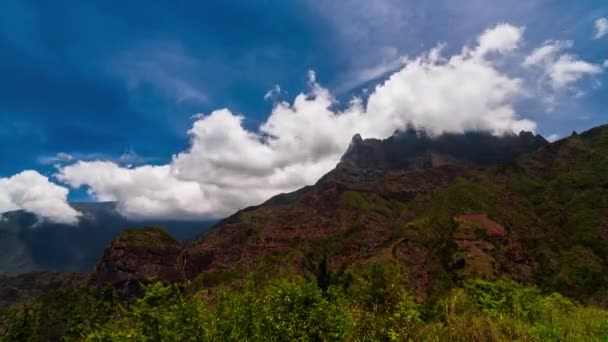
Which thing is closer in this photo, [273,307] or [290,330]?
[290,330]

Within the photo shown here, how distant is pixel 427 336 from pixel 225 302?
14.9 meters

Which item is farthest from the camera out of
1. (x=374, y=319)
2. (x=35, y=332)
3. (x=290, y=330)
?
(x=35, y=332)

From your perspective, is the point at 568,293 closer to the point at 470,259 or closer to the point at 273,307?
the point at 470,259

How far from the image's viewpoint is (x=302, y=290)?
18.0m

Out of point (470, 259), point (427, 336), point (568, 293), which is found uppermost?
point (427, 336)

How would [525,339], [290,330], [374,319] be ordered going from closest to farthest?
[525,339]
[374,319]
[290,330]

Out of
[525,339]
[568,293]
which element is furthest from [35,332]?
[568,293]

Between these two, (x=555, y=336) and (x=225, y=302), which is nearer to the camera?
(x=555, y=336)

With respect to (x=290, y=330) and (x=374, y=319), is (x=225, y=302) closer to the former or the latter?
(x=290, y=330)

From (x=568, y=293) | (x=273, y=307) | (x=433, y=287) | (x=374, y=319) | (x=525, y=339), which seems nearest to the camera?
(x=525, y=339)

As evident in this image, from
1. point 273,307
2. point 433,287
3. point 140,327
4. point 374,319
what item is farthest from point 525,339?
point 433,287

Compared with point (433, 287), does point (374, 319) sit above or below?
above

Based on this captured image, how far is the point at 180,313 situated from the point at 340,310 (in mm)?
8826

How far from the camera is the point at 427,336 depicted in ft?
41.7
